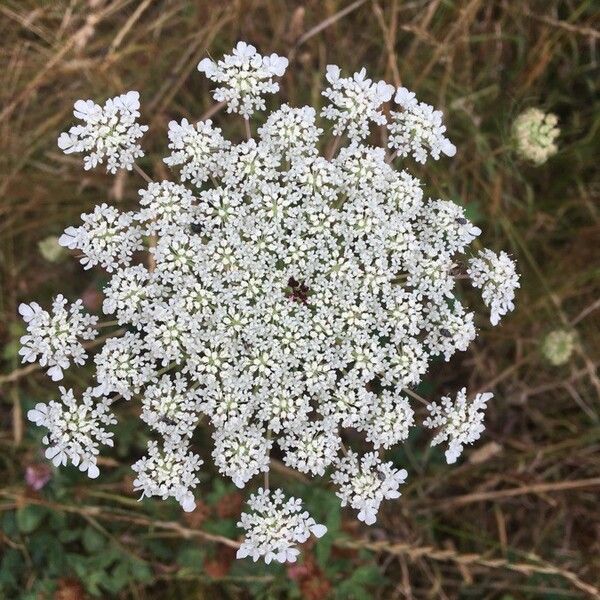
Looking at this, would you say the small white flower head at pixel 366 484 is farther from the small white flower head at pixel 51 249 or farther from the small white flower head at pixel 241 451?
the small white flower head at pixel 51 249

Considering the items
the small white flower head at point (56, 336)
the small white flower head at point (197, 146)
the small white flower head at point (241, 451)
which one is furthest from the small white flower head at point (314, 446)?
the small white flower head at point (197, 146)

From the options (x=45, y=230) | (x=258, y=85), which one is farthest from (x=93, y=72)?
(x=258, y=85)

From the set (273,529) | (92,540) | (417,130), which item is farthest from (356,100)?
(92,540)

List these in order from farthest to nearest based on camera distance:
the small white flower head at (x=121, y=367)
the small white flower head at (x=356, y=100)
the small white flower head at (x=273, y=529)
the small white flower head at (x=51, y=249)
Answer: the small white flower head at (x=51, y=249)
the small white flower head at (x=356, y=100)
the small white flower head at (x=273, y=529)
the small white flower head at (x=121, y=367)

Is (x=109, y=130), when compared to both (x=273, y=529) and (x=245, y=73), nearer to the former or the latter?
(x=245, y=73)

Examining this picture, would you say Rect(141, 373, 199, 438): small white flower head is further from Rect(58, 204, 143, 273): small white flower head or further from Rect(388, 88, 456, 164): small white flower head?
Rect(388, 88, 456, 164): small white flower head
